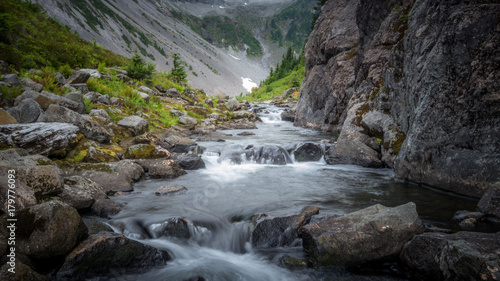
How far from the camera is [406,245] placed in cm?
383

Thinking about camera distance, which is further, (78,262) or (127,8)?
(127,8)

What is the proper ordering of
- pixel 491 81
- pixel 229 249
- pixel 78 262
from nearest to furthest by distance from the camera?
pixel 78 262 < pixel 229 249 < pixel 491 81

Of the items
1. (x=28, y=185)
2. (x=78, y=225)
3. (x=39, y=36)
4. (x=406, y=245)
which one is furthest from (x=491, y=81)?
(x=39, y=36)

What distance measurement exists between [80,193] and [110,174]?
65.7 inches

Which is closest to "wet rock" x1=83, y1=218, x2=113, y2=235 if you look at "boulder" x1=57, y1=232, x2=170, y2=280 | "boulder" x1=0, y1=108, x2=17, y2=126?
"boulder" x1=57, y1=232, x2=170, y2=280

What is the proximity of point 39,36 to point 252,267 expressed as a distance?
1688cm

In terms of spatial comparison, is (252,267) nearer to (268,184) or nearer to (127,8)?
(268,184)

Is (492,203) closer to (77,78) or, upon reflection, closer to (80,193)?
(80,193)

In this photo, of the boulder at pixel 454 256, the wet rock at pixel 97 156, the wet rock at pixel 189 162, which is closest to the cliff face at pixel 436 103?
the boulder at pixel 454 256

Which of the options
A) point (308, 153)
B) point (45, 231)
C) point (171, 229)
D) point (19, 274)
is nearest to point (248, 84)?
point (308, 153)

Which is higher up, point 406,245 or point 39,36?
point 39,36

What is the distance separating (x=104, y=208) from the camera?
210 inches

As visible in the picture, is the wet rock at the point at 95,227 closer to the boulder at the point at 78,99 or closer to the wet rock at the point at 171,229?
the wet rock at the point at 171,229

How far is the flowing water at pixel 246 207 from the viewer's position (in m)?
4.15
